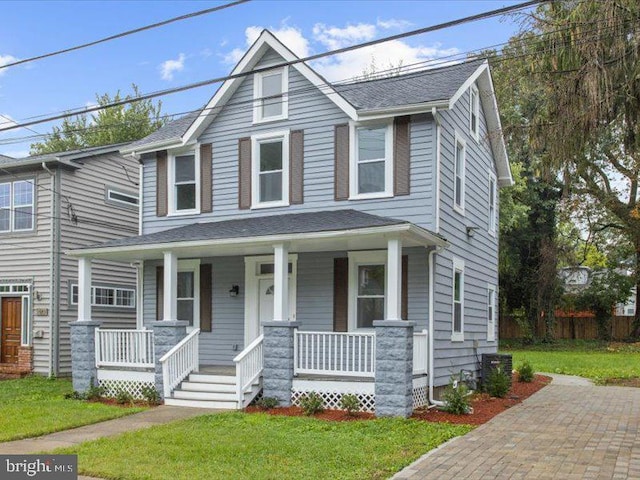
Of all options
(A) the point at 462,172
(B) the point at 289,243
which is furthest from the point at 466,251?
(B) the point at 289,243

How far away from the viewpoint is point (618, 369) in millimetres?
20656

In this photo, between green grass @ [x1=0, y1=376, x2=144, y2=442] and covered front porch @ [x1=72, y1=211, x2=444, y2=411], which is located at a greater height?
covered front porch @ [x1=72, y1=211, x2=444, y2=411]

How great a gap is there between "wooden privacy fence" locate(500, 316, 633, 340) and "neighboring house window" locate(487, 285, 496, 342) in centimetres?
1642

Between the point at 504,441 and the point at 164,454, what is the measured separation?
4395 millimetres

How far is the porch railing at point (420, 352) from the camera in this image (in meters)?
12.0

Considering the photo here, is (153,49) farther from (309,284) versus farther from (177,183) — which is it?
(309,284)

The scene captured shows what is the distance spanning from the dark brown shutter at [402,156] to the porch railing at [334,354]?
9.63 ft

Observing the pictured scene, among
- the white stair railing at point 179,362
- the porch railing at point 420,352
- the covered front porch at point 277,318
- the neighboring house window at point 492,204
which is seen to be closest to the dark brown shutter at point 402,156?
the covered front porch at point 277,318

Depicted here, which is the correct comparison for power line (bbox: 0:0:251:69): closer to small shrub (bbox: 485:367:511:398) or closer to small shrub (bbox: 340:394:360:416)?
small shrub (bbox: 340:394:360:416)

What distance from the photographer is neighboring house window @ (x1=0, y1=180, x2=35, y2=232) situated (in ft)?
60.4

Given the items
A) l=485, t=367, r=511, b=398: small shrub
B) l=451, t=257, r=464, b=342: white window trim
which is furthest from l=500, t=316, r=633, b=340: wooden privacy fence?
l=485, t=367, r=511, b=398: small shrub

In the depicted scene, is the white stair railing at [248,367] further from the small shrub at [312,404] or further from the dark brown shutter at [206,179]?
the dark brown shutter at [206,179]

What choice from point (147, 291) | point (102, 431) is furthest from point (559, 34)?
point (147, 291)

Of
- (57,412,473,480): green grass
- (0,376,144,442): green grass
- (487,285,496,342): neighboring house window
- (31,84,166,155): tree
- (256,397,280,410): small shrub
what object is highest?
(31,84,166,155): tree
